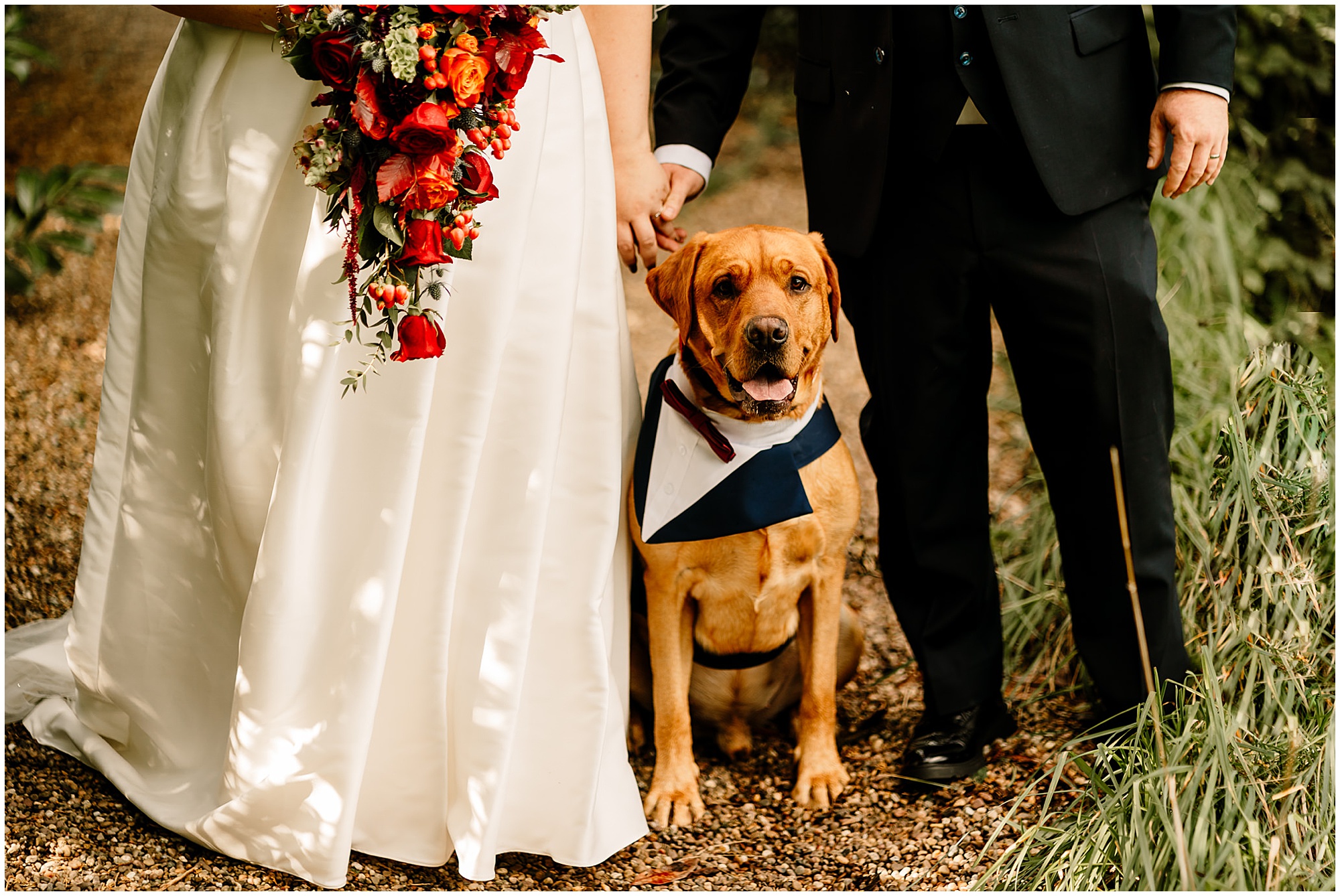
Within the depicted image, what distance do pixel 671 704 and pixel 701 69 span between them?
1.70 metres

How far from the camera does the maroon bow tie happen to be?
2.53 metres

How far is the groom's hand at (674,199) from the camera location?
8.97 feet

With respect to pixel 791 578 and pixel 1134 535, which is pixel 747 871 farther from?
pixel 1134 535

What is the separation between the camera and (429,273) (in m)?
2.15

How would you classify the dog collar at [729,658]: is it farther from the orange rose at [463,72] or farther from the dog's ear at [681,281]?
the orange rose at [463,72]

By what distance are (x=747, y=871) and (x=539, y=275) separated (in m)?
1.50

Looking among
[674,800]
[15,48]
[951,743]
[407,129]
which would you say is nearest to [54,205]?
[15,48]

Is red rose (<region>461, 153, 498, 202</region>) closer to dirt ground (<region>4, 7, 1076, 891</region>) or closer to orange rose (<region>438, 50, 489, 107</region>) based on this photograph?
orange rose (<region>438, 50, 489, 107</region>)

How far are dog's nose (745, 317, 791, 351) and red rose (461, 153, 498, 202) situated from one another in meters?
0.73

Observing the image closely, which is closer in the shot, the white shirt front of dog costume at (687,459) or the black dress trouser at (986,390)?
the black dress trouser at (986,390)

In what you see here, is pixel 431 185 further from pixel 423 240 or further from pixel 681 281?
pixel 681 281

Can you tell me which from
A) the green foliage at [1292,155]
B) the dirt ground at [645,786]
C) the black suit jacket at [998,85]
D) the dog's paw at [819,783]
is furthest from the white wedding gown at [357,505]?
the green foliage at [1292,155]

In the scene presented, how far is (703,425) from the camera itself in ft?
8.33

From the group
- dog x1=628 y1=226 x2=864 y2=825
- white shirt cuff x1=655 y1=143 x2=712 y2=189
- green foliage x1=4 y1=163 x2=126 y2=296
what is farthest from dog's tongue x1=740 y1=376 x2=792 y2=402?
green foliage x1=4 y1=163 x2=126 y2=296
